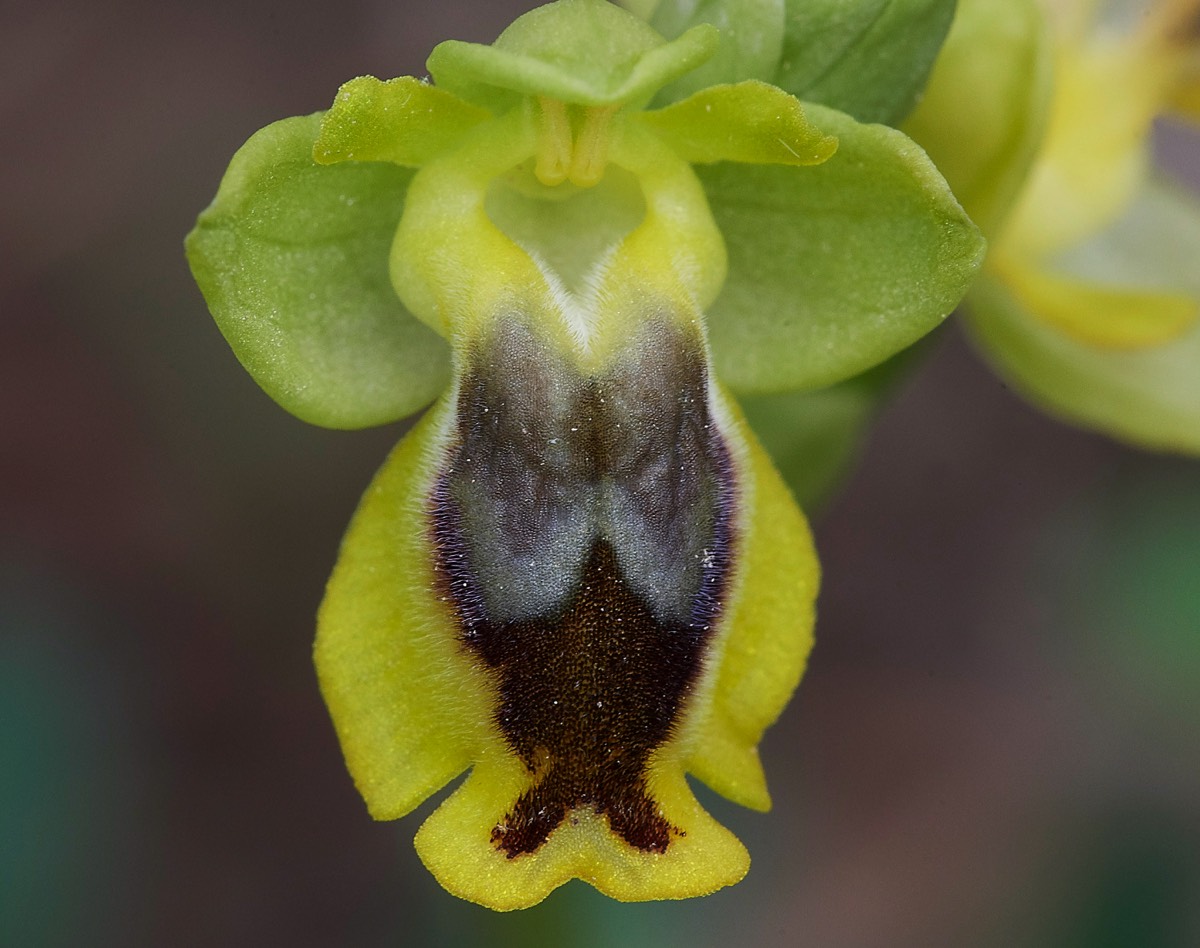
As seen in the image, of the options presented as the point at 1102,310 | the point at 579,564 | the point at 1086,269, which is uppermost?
the point at 579,564

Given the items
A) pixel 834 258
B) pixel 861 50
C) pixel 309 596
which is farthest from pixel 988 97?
pixel 309 596

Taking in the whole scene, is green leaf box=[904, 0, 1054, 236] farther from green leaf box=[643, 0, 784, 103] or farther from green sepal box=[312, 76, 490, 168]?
green sepal box=[312, 76, 490, 168]

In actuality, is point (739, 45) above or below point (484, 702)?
above

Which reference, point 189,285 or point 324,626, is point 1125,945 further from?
point 189,285

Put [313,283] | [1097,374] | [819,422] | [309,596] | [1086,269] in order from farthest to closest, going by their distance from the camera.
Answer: [309,596] < [1086,269] < [1097,374] < [819,422] < [313,283]

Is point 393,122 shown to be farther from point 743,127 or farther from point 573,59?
point 743,127

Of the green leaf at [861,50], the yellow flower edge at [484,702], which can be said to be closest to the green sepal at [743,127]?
the green leaf at [861,50]

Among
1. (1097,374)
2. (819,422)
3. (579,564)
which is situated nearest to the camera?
(579,564)
